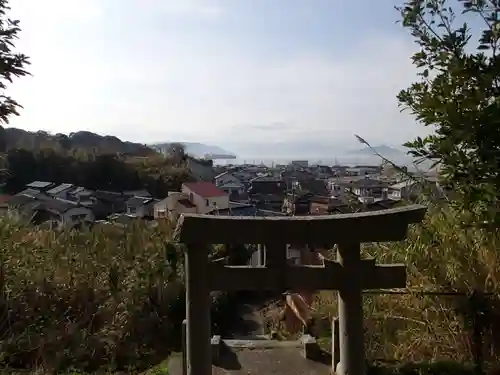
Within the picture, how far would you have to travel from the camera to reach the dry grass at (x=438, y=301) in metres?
4.21

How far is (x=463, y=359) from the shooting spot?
426 centimetres

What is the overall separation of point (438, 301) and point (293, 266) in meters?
1.70

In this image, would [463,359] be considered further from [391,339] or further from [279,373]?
[279,373]

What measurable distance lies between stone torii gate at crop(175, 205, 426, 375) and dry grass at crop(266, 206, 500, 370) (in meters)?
0.81

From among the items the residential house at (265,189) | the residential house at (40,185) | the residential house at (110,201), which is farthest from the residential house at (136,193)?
the residential house at (265,189)

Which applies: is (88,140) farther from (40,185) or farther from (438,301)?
(438,301)

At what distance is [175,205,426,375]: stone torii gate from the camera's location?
3.41m

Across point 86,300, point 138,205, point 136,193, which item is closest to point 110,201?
point 136,193

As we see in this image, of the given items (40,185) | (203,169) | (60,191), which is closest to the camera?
(60,191)

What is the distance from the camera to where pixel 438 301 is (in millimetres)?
4328

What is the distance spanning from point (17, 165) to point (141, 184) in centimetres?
858

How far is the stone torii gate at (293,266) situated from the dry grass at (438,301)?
810 millimetres

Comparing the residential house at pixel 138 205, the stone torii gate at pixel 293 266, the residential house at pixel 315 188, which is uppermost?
the stone torii gate at pixel 293 266

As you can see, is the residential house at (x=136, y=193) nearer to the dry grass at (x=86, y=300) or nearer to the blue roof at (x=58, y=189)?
the blue roof at (x=58, y=189)
